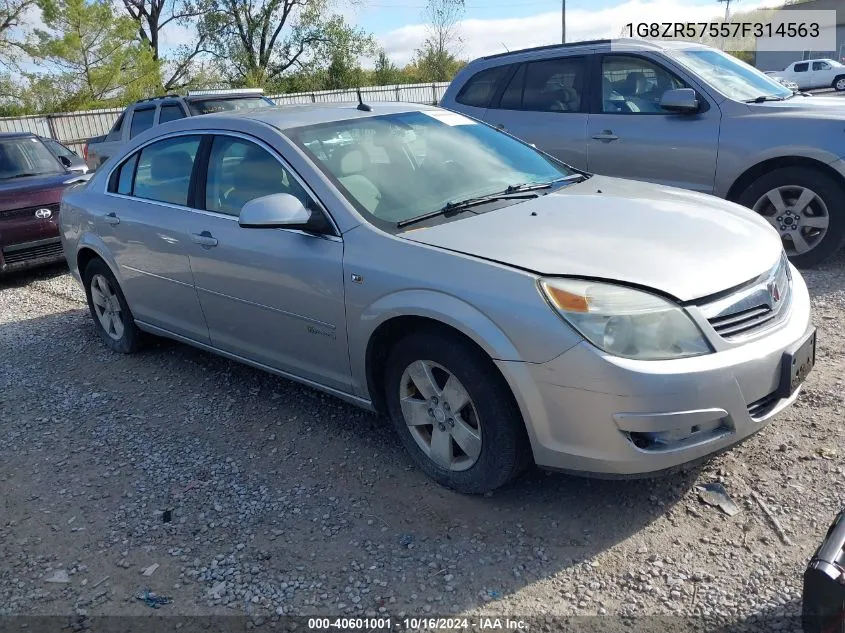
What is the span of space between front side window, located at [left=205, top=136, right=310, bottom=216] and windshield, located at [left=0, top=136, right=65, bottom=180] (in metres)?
5.64

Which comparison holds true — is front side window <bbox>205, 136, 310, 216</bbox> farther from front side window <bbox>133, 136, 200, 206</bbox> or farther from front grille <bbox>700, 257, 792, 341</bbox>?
front grille <bbox>700, 257, 792, 341</bbox>

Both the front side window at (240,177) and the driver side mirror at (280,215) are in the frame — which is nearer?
the driver side mirror at (280,215)

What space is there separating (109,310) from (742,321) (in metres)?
4.36

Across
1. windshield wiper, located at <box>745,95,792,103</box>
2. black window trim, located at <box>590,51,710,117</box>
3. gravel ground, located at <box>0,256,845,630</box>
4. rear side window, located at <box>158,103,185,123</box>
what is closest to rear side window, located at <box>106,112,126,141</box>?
rear side window, located at <box>158,103,185,123</box>

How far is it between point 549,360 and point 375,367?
39.5 inches

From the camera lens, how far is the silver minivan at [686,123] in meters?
5.70

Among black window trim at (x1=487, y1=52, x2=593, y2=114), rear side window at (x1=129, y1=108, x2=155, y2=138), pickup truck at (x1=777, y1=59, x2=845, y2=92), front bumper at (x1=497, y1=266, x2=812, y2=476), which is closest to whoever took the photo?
front bumper at (x1=497, y1=266, x2=812, y2=476)

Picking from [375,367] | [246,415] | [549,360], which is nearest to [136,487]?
[246,415]

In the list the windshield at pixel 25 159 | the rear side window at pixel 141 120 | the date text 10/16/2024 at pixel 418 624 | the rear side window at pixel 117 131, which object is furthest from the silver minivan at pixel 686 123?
the rear side window at pixel 117 131

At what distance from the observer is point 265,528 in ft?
10.0

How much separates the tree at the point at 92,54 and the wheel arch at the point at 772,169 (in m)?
25.7

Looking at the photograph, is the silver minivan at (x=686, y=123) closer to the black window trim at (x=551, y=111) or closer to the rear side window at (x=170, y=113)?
the black window trim at (x=551, y=111)

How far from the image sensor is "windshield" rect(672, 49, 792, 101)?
6.24 meters

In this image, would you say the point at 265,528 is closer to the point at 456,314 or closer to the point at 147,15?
the point at 456,314
